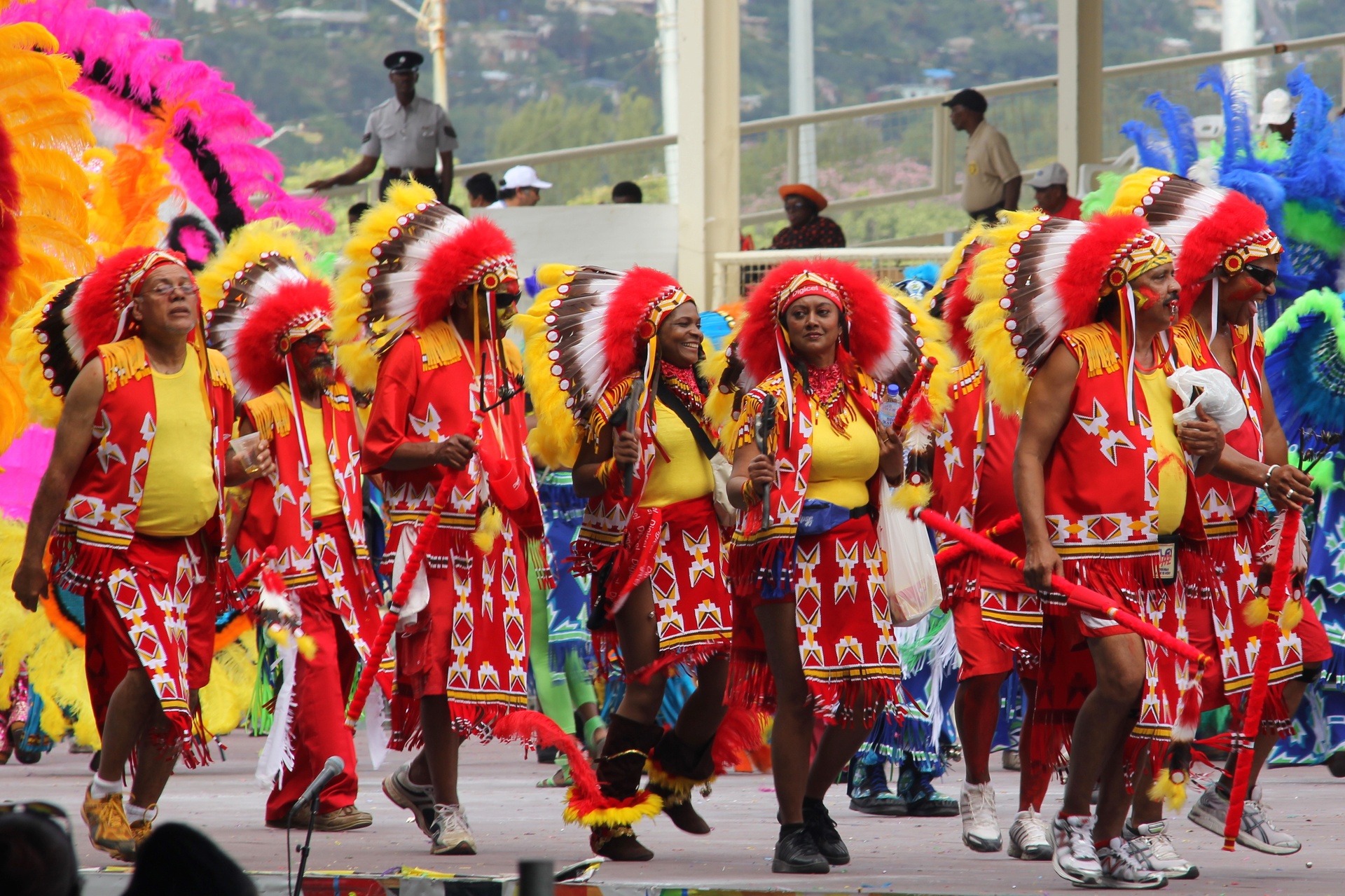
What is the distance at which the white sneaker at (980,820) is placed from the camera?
6773 millimetres

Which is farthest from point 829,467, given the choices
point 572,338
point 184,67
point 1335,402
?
point 184,67

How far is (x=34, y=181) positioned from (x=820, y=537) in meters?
3.45

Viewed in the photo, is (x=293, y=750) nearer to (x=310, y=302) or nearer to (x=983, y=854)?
(x=310, y=302)

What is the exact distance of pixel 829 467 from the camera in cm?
631

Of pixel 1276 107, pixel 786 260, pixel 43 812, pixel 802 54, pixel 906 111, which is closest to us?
pixel 43 812

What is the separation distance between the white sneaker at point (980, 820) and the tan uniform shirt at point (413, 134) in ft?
27.7

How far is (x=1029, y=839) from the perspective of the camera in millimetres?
6535

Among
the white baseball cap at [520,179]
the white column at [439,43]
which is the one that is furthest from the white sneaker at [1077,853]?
the white column at [439,43]

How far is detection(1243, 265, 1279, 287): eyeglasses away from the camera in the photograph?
6.56 m

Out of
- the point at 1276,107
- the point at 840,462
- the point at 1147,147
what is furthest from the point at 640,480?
the point at 1276,107

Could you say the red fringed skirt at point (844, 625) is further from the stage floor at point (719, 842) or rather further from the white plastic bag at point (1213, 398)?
the white plastic bag at point (1213, 398)

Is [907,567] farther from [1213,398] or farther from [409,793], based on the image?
[409,793]

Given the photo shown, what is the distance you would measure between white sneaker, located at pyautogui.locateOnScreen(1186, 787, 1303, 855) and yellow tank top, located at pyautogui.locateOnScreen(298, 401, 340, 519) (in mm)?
3640

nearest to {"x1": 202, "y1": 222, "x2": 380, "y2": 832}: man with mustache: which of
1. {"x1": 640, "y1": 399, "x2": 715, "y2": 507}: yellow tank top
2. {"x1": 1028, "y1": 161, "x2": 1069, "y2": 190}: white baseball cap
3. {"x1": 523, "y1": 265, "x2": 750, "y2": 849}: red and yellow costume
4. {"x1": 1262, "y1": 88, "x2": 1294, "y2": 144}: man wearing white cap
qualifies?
{"x1": 523, "y1": 265, "x2": 750, "y2": 849}: red and yellow costume
